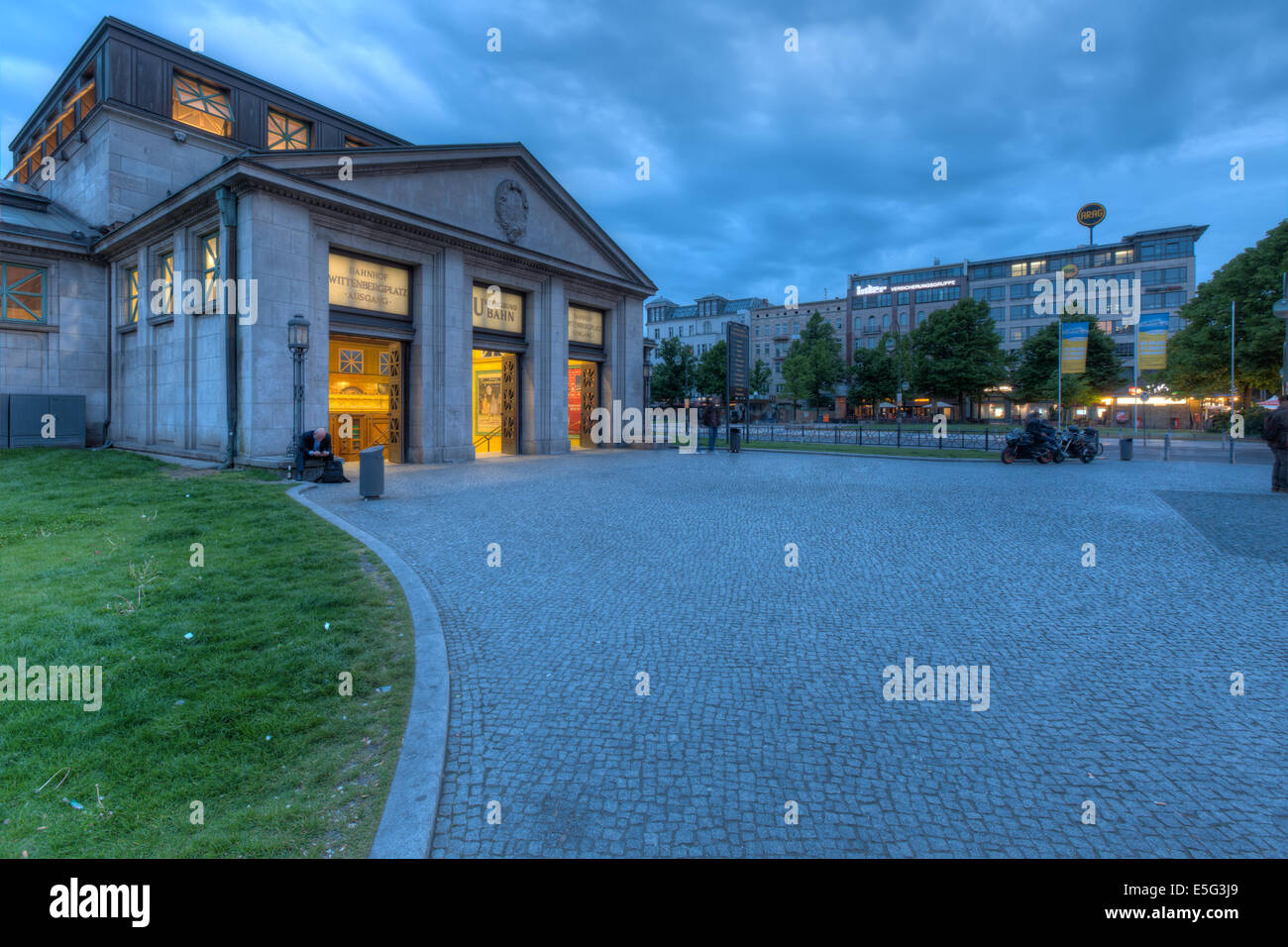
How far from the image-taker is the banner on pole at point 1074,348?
106 ft

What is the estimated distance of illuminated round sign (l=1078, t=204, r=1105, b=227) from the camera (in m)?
66.8

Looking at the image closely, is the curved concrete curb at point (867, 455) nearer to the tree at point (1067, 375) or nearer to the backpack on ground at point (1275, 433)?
the backpack on ground at point (1275, 433)

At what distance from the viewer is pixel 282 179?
701 inches

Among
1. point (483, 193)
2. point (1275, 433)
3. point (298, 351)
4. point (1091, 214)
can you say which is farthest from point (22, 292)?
point (1091, 214)

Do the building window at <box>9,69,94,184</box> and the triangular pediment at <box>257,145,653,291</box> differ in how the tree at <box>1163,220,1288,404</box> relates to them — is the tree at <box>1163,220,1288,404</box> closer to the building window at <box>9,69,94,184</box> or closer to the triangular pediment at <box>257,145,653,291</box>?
the triangular pediment at <box>257,145,653,291</box>

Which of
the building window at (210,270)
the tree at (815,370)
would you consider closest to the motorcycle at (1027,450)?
the building window at (210,270)

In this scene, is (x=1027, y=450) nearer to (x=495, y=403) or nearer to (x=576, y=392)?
(x=576, y=392)

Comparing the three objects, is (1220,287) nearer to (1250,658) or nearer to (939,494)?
(939,494)

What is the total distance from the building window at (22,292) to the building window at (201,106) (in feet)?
25.7

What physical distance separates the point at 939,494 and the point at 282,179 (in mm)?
19405

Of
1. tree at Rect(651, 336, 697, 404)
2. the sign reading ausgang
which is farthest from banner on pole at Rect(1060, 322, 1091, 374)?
tree at Rect(651, 336, 697, 404)

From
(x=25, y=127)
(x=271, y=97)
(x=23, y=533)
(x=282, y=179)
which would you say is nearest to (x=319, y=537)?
(x=23, y=533)

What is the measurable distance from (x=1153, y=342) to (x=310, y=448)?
131 ft

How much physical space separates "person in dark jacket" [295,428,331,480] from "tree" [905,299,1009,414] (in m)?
61.9
